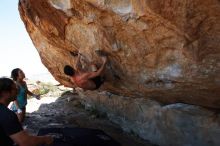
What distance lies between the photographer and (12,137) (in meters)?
3.64

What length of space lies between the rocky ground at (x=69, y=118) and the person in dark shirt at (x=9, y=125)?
4.21 meters

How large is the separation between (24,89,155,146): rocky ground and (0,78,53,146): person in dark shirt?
4.21 m

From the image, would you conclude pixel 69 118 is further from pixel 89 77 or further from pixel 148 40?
pixel 148 40

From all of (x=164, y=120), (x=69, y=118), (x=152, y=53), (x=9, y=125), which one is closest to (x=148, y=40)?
(x=152, y=53)

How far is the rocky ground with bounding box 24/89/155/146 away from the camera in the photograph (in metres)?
8.22

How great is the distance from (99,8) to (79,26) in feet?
3.67

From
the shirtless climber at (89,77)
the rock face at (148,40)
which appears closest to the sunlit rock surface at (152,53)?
the rock face at (148,40)

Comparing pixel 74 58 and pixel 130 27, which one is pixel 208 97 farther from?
pixel 74 58

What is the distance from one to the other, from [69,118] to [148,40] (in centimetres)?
497

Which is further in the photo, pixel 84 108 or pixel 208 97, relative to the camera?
pixel 84 108

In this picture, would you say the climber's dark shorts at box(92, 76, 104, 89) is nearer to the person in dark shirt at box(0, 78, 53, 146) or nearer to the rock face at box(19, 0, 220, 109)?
the rock face at box(19, 0, 220, 109)

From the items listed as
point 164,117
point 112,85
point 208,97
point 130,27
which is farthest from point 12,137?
point 112,85

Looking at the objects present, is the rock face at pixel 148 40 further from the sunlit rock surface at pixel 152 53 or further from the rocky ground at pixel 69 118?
the rocky ground at pixel 69 118

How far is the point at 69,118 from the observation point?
32.7 ft
